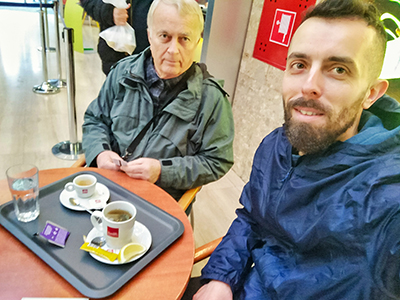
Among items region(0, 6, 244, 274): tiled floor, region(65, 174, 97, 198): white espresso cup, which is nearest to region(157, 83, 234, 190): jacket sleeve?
region(65, 174, 97, 198): white espresso cup

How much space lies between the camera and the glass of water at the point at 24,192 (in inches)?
38.5

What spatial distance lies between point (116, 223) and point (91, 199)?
0.31 m

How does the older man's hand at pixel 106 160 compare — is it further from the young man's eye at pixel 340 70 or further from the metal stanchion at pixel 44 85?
the metal stanchion at pixel 44 85

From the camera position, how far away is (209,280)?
107 centimetres

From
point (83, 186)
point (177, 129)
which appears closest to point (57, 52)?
point (177, 129)

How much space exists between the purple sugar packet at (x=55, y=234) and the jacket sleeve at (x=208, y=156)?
1.70ft

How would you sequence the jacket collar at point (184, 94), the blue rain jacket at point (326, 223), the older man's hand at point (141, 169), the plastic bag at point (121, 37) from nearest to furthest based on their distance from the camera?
the blue rain jacket at point (326, 223)
the older man's hand at point (141, 169)
the jacket collar at point (184, 94)
the plastic bag at point (121, 37)

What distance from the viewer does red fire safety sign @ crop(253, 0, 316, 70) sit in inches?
76.3

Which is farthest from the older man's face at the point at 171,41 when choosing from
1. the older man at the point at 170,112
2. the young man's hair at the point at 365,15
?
the young man's hair at the point at 365,15

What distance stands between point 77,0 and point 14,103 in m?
1.94

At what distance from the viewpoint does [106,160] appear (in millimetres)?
1353

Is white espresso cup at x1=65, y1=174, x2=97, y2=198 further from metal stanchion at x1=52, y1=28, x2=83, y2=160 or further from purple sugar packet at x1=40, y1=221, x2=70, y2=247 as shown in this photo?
metal stanchion at x1=52, y1=28, x2=83, y2=160

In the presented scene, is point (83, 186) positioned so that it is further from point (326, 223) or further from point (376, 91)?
point (376, 91)

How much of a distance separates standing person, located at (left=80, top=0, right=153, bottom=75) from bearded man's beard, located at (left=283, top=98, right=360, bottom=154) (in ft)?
3.75
